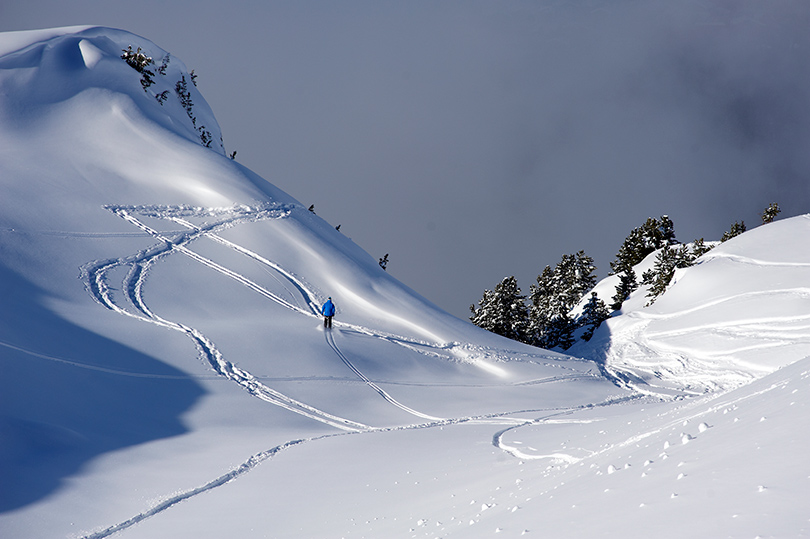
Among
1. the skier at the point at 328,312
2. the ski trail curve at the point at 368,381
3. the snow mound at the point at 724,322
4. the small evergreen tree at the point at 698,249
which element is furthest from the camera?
the small evergreen tree at the point at 698,249

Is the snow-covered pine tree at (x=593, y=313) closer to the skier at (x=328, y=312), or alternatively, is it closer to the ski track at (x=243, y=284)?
the ski track at (x=243, y=284)

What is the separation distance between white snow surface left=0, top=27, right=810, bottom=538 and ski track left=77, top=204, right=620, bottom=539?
0.10m

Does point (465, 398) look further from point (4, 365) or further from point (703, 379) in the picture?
point (4, 365)

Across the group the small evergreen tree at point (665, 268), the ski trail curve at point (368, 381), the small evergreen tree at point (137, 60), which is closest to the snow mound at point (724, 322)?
the small evergreen tree at point (665, 268)

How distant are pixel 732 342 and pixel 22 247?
27572mm

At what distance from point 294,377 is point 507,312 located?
30039 mm

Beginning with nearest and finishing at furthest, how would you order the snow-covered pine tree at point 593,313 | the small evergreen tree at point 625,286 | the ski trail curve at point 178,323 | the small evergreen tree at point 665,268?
the ski trail curve at point 178,323 < the small evergreen tree at point 665,268 < the snow-covered pine tree at point 593,313 < the small evergreen tree at point 625,286

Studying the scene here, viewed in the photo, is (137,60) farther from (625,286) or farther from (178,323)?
(625,286)

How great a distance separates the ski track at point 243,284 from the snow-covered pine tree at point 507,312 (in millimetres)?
21604

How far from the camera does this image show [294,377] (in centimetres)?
1955

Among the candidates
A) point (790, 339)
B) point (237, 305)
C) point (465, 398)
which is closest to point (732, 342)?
point (790, 339)

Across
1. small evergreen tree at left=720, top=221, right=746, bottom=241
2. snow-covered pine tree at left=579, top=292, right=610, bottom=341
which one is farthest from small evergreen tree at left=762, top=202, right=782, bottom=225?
snow-covered pine tree at left=579, top=292, right=610, bottom=341

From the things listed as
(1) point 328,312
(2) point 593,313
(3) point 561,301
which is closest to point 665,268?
(2) point 593,313

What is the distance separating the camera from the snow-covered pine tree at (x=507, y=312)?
47.3 metres
